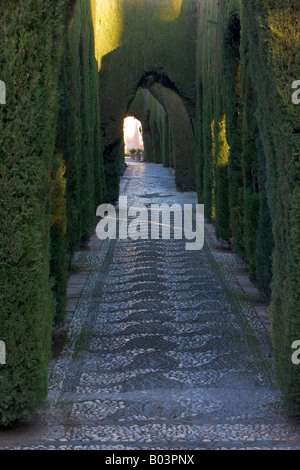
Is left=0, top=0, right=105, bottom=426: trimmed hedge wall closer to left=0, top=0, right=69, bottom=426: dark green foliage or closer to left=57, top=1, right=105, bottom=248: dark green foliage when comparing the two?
left=0, top=0, right=69, bottom=426: dark green foliage

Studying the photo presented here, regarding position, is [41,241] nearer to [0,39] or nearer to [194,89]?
[0,39]

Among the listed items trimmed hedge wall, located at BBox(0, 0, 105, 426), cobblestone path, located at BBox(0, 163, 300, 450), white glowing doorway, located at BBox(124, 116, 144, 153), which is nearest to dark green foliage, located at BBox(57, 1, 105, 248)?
cobblestone path, located at BBox(0, 163, 300, 450)

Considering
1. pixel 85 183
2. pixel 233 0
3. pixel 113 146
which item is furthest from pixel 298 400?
pixel 113 146

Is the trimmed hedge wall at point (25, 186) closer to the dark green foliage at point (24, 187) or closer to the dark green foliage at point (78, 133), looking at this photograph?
the dark green foliage at point (24, 187)

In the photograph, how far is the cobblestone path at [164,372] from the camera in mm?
3539

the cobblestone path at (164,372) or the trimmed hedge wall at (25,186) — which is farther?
the cobblestone path at (164,372)

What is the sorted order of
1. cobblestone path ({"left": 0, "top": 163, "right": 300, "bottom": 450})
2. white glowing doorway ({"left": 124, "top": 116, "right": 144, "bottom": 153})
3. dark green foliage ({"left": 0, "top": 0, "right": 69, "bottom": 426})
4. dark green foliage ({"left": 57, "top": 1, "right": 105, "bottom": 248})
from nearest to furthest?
dark green foliage ({"left": 0, "top": 0, "right": 69, "bottom": 426}) < cobblestone path ({"left": 0, "top": 163, "right": 300, "bottom": 450}) < dark green foliage ({"left": 57, "top": 1, "right": 105, "bottom": 248}) < white glowing doorway ({"left": 124, "top": 116, "right": 144, "bottom": 153})

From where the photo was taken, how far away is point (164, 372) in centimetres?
456

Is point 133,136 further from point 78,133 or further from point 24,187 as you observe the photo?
point 24,187

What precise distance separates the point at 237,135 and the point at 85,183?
102 inches

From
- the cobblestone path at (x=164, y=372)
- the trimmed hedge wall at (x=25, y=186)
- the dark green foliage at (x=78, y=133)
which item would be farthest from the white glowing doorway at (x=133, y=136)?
the trimmed hedge wall at (x=25, y=186)

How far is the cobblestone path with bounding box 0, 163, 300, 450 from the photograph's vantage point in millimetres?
3539

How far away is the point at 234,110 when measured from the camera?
8312 millimetres

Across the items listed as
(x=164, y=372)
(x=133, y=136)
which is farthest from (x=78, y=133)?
(x=133, y=136)
